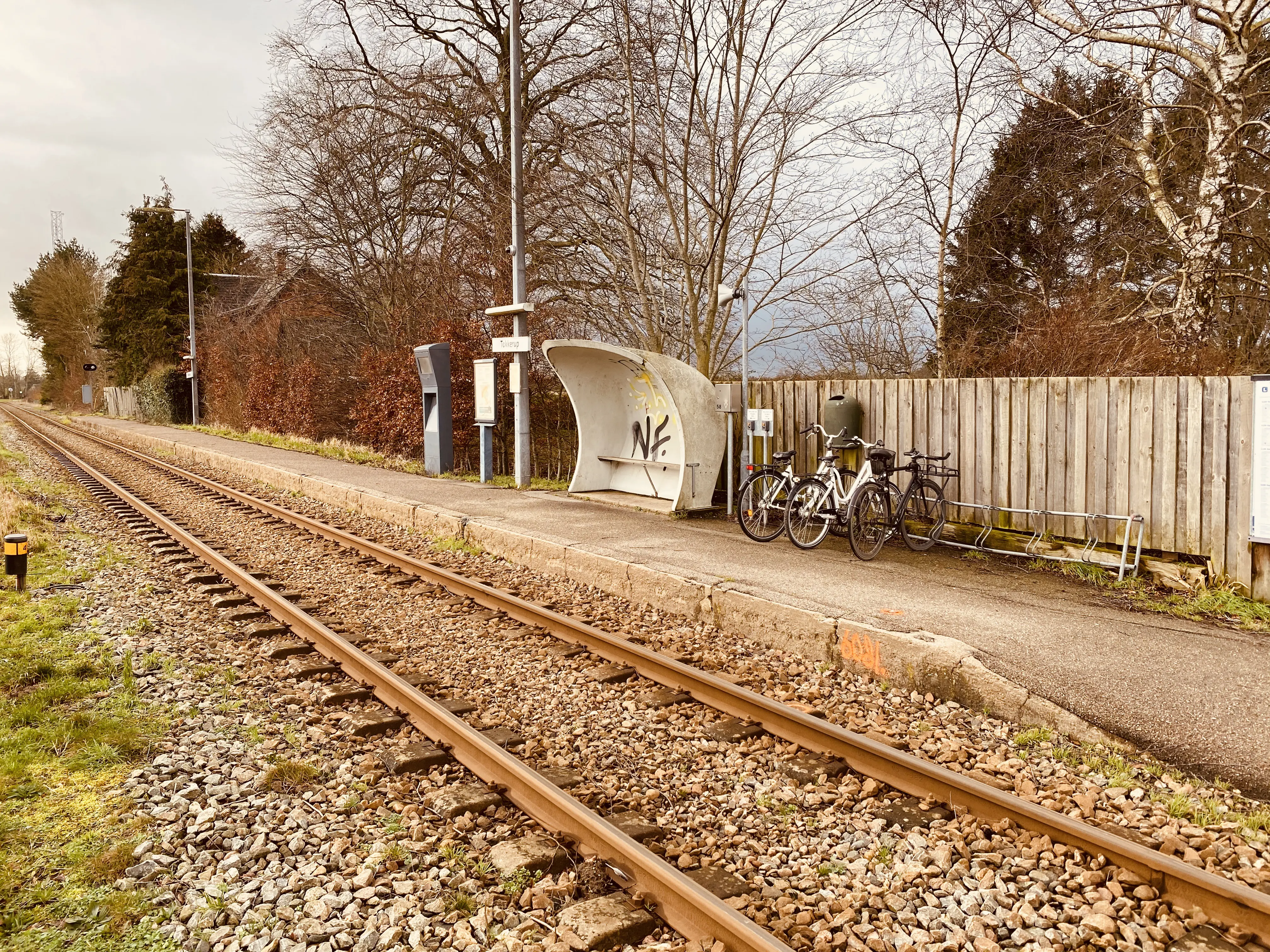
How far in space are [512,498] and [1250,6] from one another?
11002 mm

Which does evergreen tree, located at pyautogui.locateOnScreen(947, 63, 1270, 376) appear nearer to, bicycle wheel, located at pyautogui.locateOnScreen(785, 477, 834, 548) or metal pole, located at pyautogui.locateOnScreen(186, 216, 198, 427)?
bicycle wheel, located at pyautogui.locateOnScreen(785, 477, 834, 548)

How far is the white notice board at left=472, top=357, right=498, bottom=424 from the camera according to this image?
1583 cm

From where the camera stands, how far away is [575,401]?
1360cm

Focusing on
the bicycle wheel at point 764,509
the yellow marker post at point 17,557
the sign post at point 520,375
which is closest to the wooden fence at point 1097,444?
the bicycle wheel at point 764,509

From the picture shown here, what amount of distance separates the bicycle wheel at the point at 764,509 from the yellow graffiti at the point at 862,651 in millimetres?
3750

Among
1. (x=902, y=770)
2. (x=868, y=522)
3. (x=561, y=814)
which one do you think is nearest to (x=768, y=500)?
(x=868, y=522)

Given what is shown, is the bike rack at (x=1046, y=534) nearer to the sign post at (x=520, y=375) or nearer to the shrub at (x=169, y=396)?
the sign post at (x=520, y=375)

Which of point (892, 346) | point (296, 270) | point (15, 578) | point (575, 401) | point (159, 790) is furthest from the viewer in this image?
point (296, 270)

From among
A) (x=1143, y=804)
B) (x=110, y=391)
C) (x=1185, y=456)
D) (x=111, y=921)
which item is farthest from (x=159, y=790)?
(x=110, y=391)

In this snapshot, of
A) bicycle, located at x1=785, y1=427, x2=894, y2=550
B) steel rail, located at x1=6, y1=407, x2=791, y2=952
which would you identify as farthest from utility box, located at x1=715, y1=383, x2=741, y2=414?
steel rail, located at x1=6, y1=407, x2=791, y2=952

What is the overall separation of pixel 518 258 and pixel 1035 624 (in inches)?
432

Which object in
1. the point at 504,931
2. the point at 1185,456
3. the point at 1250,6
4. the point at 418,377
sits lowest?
the point at 504,931

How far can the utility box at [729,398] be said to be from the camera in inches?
452

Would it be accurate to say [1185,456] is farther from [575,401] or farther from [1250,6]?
[575,401]
